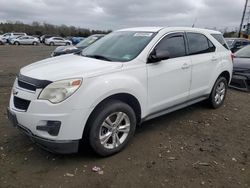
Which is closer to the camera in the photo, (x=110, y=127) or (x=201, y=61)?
(x=110, y=127)

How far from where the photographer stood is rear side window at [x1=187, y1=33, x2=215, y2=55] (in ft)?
17.1

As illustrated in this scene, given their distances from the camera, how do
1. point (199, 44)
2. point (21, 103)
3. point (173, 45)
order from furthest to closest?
point (199, 44)
point (173, 45)
point (21, 103)

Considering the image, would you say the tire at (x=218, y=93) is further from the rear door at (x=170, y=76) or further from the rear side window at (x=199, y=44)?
the rear door at (x=170, y=76)

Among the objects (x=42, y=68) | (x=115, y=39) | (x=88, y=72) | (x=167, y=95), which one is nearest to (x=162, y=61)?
(x=167, y=95)

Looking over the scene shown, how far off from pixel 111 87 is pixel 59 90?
67cm

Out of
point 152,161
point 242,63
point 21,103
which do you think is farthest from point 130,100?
point 242,63

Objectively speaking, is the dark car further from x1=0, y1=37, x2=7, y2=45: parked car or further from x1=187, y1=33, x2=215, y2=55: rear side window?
x1=0, y1=37, x2=7, y2=45: parked car

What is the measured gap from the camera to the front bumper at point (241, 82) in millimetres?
8198

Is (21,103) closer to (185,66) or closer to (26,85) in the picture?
(26,85)

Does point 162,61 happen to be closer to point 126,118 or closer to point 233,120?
point 126,118

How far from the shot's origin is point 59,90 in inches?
134

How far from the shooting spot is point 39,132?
344cm

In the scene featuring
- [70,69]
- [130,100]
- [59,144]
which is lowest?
[59,144]

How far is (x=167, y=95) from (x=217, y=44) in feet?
6.82
